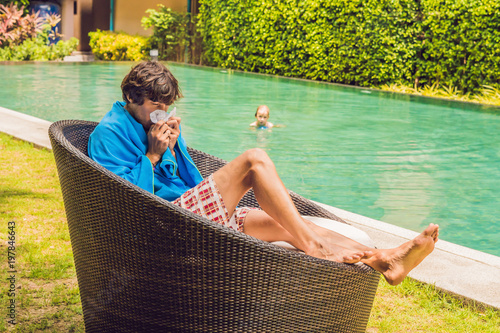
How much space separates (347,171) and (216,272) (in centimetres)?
541

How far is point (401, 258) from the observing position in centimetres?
220

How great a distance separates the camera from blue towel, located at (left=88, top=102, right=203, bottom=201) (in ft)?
8.14

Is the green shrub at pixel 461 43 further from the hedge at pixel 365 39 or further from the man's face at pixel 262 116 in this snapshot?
the man's face at pixel 262 116

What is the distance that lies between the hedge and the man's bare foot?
11.6 m

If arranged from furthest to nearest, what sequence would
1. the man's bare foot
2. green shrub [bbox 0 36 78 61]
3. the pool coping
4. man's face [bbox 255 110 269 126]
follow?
1. green shrub [bbox 0 36 78 61]
2. man's face [bbox 255 110 269 126]
3. the pool coping
4. the man's bare foot

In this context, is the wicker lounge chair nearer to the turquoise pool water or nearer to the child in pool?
the turquoise pool water

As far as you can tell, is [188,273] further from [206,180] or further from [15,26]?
[15,26]

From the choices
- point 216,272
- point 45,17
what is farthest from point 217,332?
point 45,17

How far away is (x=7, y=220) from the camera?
372 cm

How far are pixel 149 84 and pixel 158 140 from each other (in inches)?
10.7

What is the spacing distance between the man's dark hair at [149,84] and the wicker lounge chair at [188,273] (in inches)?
23.7

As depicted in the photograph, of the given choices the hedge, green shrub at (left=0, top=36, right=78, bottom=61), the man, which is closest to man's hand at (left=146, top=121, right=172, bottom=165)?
the man

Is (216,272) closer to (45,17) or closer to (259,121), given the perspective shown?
(259,121)

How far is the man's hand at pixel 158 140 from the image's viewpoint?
2652 millimetres
